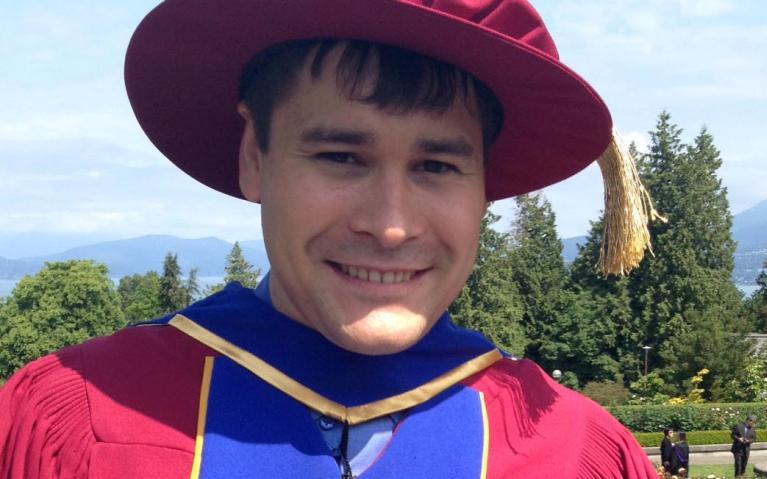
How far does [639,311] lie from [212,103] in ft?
111

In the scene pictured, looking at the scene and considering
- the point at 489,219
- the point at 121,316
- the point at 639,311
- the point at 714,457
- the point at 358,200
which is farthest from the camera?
the point at 121,316

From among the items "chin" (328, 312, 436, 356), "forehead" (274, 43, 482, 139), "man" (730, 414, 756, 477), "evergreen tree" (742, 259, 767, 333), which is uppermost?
"forehead" (274, 43, 482, 139)

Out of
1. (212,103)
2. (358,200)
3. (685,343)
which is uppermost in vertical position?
(212,103)

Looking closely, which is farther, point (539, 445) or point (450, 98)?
point (539, 445)

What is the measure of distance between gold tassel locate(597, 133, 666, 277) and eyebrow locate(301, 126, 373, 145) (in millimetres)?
848

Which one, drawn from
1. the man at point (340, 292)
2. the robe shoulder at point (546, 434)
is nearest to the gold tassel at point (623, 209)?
the man at point (340, 292)

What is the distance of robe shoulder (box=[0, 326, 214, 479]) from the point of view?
1.85 metres

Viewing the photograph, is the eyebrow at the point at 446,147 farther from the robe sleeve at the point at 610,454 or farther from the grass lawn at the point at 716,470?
the grass lawn at the point at 716,470

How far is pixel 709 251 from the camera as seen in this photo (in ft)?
111

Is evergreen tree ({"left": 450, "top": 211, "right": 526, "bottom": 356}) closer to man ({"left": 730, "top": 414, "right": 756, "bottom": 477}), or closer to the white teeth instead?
man ({"left": 730, "top": 414, "right": 756, "bottom": 477})

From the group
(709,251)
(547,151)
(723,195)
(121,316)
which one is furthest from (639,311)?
(547,151)

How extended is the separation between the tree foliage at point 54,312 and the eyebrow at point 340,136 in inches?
1603

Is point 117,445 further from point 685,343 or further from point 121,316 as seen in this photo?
point 121,316

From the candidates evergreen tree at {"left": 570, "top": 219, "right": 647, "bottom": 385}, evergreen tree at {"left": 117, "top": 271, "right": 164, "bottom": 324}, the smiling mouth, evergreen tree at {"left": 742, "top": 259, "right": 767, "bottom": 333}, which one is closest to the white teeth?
the smiling mouth
